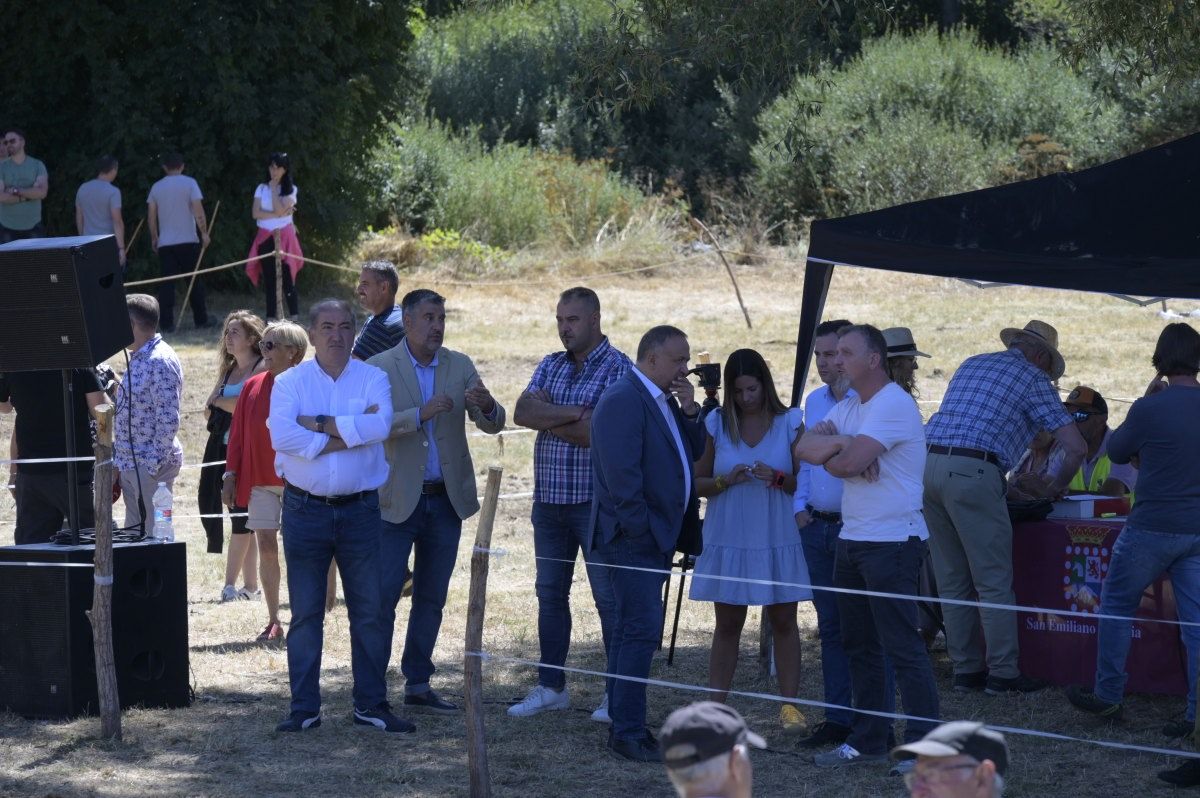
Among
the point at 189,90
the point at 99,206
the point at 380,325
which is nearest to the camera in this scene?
the point at 380,325

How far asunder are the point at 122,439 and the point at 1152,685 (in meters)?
5.38

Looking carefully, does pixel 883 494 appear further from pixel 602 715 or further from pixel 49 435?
pixel 49 435

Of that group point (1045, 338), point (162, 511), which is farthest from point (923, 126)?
point (162, 511)

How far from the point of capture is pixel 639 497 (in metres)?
5.80

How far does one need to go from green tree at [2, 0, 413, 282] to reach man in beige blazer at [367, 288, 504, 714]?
11766 millimetres

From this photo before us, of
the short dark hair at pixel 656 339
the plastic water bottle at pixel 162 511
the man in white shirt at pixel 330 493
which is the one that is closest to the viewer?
the short dark hair at pixel 656 339

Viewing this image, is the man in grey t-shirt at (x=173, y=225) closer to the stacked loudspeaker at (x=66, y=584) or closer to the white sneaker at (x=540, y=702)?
the stacked loudspeaker at (x=66, y=584)

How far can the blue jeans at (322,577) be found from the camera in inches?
245

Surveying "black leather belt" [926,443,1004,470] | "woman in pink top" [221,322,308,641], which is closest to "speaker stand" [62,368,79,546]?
"woman in pink top" [221,322,308,641]

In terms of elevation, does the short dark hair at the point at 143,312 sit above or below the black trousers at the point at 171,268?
below

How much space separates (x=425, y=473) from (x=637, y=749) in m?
1.53

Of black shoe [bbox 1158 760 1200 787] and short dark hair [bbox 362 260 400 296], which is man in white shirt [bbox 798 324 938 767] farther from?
short dark hair [bbox 362 260 400 296]

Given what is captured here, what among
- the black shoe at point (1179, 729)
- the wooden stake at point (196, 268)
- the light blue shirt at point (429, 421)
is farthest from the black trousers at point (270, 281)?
the black shoe at point (1179, 729)

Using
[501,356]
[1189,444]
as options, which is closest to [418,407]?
[1189,444]
